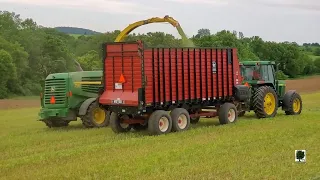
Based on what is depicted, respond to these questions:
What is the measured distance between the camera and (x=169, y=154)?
10.7 meters

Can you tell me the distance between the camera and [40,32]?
219 ft

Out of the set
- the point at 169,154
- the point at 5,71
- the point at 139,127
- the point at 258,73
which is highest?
the point at 5,71

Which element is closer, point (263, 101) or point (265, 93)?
point (263, 101)

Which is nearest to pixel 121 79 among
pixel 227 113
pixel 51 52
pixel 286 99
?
pixel 227 113

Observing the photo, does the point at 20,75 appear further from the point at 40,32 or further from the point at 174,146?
the point at 174,146

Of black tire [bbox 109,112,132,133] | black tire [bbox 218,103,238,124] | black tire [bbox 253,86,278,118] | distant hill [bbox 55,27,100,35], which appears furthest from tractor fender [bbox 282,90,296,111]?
distant hill [bbox 55,27,100,35]

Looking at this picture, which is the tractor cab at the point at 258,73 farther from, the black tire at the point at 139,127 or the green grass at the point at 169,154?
the black tire at the point at 139,127

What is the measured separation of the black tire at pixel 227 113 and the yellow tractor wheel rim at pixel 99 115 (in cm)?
381

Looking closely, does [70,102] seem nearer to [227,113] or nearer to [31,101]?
[227,113]

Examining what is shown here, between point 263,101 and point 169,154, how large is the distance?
856 centimetres

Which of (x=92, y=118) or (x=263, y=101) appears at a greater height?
(x=263, y=101)

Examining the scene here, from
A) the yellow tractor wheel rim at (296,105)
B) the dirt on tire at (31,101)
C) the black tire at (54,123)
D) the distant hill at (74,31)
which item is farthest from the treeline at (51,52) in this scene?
the black tire at (54,123)

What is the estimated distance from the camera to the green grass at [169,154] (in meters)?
8.86

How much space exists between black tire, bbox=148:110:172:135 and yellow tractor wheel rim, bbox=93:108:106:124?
3.34 m
